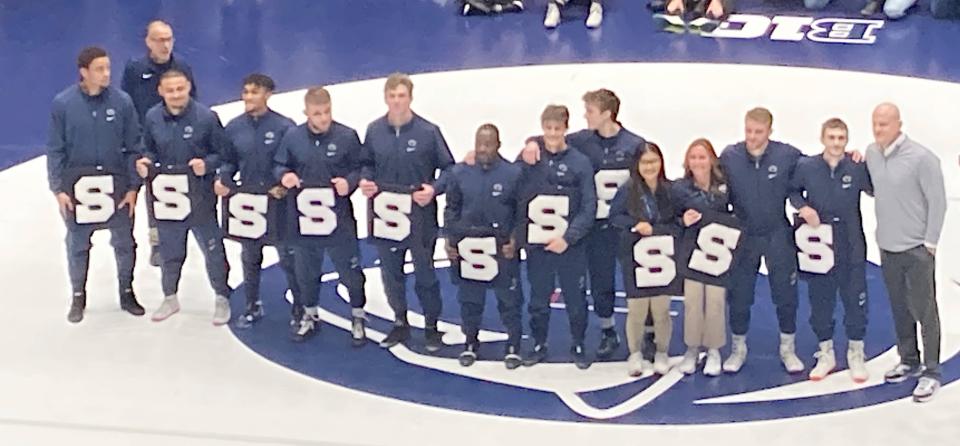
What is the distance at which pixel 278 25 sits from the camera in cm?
1667

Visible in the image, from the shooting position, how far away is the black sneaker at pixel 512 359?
933 cm

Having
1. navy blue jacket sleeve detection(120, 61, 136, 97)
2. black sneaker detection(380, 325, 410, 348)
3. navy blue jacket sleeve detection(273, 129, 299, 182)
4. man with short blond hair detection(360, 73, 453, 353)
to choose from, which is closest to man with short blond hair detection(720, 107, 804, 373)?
man with short blond hair detection(360, 73, 453, 353)

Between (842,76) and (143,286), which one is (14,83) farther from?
(842,76)

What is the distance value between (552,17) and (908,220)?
27.2 ft

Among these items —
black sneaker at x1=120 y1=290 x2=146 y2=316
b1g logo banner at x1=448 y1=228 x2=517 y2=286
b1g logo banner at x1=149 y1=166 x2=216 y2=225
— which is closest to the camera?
b1g logo banner at x1=448 y1=228 x2=517 y2=286

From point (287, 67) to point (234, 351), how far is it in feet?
20.0

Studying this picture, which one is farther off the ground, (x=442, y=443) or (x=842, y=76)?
(x=842, y=76)

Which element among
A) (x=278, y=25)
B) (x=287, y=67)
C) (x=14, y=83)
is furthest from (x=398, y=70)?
(x=14, y=83)

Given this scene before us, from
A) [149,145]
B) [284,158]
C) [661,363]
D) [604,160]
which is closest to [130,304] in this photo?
[149,145]

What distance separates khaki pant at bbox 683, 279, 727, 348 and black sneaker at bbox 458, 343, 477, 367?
4.18 feet

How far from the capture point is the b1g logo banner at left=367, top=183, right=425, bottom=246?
9148 mm

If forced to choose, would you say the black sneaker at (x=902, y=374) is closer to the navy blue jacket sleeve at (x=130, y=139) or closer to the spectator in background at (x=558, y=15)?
the navy blue jacket sleeve at (x=130, y=139)

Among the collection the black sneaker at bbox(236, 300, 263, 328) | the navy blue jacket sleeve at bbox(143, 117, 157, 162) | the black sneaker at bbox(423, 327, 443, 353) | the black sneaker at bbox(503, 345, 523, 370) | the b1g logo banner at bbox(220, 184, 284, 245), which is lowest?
the black sneaker at bbox(503, 345, 523, 370)

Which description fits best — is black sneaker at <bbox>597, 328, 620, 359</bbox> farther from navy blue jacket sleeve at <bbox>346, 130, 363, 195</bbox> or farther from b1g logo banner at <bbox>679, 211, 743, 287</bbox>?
navy blue jacket sleeve at <bbox>346, 130, 363, 195</bbox>
